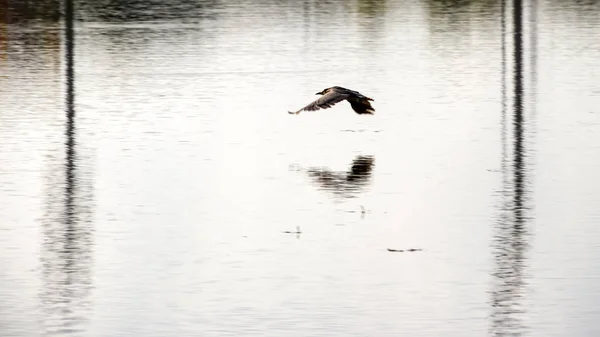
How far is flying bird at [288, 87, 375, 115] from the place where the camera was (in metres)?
14.6

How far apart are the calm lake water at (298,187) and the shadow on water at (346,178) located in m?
0.04

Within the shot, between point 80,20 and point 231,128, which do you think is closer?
point 231,128

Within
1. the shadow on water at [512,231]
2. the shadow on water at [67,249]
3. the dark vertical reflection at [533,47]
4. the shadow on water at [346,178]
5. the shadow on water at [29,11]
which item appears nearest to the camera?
the shadow on water at [512,231]

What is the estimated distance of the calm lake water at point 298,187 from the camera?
27.8ft

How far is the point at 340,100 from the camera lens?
1468 centimetres

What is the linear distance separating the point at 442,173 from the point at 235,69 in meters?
6.86

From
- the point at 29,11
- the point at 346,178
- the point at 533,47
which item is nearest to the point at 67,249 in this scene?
the point at 346,178

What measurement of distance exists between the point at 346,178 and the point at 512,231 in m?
2.31

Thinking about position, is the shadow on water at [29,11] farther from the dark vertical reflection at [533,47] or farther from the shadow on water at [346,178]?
the shadow on water at [346,178]

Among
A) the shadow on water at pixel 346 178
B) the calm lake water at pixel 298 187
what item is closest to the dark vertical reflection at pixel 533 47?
the calm lake water at pixel 298 187

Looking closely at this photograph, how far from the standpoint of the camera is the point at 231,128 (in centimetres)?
1486

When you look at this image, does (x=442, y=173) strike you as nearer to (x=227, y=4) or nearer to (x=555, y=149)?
→ (x=555, y=149)

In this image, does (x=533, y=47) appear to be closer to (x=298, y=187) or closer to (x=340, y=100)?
(x=340, y=100)

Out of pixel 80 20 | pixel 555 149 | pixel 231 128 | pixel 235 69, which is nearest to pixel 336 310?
pixel 555 149
